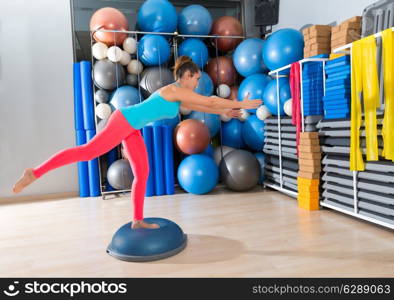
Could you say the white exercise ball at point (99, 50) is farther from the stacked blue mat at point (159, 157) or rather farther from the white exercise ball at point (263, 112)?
the white exercise ball at point (263, 112)

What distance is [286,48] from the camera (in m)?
4.05

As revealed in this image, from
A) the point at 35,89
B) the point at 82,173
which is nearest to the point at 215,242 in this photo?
the point at 82,173

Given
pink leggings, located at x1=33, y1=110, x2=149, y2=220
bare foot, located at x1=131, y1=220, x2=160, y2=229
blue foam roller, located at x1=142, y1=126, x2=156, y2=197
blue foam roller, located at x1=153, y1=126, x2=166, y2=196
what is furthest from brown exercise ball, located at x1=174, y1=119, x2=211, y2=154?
bare foot, located at x1=131, y1=220, x2=160, y2=229

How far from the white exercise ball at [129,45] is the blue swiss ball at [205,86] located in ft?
3.06

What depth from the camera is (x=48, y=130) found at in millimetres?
4781

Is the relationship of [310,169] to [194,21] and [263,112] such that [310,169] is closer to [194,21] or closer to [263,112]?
[263,112]

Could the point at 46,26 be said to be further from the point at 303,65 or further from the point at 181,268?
the point at 181,268

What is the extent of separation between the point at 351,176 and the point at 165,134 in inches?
90.9

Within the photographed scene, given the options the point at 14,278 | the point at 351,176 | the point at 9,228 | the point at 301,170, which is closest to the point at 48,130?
the point at 9,228

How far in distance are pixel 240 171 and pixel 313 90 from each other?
131 cm

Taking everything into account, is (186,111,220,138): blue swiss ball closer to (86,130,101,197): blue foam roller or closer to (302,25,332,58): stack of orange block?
(86,130,101,197): blue foam roller

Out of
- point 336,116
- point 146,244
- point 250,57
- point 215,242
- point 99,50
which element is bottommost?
point 215,242

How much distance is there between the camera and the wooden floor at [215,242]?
2.26m

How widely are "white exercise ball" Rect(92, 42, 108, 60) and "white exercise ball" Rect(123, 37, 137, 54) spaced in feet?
0.82
